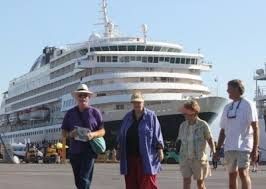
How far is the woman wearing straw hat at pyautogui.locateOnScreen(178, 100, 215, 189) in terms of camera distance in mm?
9742

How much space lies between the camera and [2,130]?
8219cm

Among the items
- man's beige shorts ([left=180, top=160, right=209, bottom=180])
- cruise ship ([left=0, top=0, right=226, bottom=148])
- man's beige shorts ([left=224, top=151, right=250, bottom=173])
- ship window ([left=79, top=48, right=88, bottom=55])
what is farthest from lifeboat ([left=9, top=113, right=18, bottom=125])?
man's beige shorts ([left=224, top=151, right=250, bottom=173])

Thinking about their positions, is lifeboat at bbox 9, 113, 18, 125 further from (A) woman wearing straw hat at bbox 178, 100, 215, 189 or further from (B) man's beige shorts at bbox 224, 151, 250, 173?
(B) man's beige shorts at bbox 224, 151, 250, 173

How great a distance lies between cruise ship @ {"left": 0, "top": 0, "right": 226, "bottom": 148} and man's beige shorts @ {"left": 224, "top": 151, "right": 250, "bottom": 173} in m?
38.6

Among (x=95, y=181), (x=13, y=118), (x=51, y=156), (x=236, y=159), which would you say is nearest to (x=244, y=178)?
(x=236, y=159)

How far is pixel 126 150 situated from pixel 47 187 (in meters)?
6.11

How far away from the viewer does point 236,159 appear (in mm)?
9039

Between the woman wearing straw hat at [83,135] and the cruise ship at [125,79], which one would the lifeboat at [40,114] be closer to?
the cruise ship at [125,79]

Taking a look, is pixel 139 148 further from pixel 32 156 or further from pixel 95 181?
pixel 32 156

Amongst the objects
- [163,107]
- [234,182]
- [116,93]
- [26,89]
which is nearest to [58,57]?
[26,89]

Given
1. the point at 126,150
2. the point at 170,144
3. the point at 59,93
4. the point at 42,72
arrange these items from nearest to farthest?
1. the point at 126,150
2. the point at 170,144
3. the point at 59,93
4. the point at 42,72

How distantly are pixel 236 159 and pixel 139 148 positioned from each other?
136cm

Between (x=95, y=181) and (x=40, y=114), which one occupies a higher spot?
(x=40, y=114)

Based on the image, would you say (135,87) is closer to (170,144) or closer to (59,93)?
(170,144)
